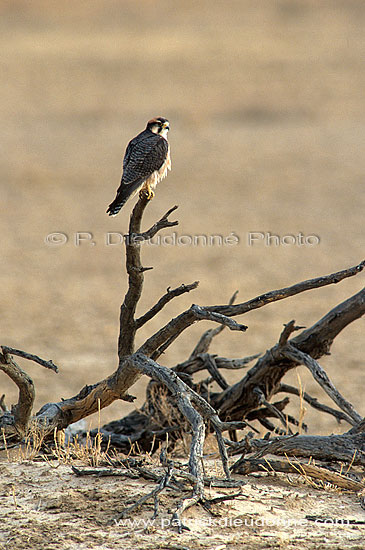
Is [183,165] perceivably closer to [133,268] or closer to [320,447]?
[133,268]

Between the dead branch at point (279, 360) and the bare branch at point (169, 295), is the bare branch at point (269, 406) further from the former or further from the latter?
the bare branch at point (169, 295)

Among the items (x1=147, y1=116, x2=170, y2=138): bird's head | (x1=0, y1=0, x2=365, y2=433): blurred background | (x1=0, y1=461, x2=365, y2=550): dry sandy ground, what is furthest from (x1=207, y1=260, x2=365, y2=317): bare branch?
(x1=147, y1=116, x2=170, y2=138): bird's head

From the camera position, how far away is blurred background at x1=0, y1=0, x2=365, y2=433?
525 inches

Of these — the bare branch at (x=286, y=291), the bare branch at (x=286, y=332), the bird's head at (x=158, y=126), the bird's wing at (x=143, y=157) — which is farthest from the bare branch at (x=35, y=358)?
the bird's head at (x=158, y=126)

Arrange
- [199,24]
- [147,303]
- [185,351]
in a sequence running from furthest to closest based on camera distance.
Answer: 1. [199,24]
2. [147,303]
3. [185,351]

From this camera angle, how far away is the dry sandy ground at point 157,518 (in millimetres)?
4270

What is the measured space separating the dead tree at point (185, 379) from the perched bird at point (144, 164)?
536 millimetres

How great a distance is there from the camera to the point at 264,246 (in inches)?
690

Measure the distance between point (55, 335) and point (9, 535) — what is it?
8.69 m

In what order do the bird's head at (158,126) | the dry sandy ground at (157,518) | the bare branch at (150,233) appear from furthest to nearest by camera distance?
the bird's head at (158,126), the bare branch at (150,233), the dry sandy ground at (157,518)

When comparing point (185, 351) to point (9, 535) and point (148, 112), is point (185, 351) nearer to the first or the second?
point (9, 535)

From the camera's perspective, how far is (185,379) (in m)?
7.27

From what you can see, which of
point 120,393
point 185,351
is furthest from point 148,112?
point 120,393

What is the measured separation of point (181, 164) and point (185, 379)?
1615 cm
